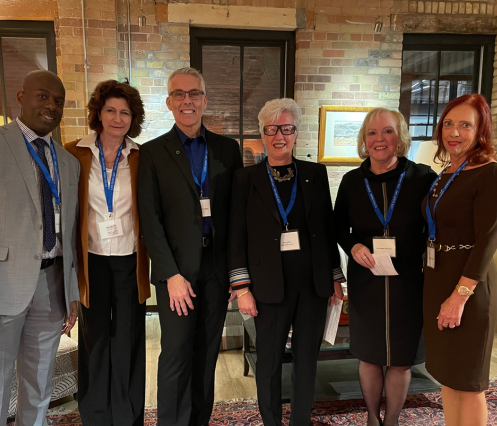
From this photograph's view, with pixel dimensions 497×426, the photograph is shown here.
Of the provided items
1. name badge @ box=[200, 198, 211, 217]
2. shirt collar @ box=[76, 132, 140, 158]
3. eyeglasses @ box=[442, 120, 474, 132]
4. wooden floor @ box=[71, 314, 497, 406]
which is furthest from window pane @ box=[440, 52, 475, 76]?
shirt collar @ box=[76, 132, 140, 158]

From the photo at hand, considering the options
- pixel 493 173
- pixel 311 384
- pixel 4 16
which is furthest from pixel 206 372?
pixel 4 16

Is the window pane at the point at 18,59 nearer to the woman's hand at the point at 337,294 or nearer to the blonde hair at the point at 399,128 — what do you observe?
the blonde hair at the point at 399,128

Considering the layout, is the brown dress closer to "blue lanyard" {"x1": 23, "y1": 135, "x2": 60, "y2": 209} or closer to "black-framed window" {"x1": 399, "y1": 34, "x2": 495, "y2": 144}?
"blue lanyard" {"x1": 23, "y1": 135, "x2": 60, "y2": 209}

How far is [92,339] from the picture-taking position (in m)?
1.92

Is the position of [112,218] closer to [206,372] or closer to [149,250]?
[149,250]

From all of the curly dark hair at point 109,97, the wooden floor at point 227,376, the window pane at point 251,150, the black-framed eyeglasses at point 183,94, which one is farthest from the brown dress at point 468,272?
the window pane at point 251,150

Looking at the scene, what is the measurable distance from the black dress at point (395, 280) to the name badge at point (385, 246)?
37 mm

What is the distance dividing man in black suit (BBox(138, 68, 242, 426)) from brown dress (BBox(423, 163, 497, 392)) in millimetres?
981

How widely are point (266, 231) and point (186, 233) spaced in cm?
37

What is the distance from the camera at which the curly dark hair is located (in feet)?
6.16

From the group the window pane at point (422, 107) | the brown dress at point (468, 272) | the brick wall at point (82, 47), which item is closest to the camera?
the brown dress at point (468, 272)

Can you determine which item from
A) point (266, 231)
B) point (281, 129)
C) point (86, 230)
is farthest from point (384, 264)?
point (86, 230)

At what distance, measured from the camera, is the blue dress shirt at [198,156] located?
186 cm

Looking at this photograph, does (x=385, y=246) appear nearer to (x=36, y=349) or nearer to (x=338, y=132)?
(x=36, y=349)
